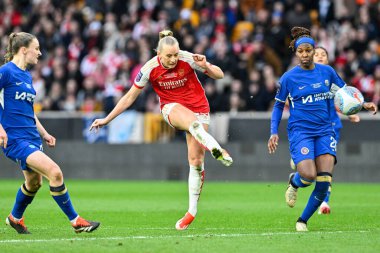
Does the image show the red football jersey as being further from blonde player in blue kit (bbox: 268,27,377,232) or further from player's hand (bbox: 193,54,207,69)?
blonde player in blue kit (bbox: 268,27,377,232)

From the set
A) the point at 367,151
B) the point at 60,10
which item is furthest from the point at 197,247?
the point at 60,10

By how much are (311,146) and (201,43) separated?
1379cm

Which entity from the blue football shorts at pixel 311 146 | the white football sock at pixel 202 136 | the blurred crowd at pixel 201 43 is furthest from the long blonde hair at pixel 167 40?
the blurred crowd at pixel 201 43

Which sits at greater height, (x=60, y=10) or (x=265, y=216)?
(x=60, y=10)

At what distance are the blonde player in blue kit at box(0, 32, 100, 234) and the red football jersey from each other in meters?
1.49

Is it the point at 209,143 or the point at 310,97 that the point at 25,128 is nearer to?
the point at 209,143

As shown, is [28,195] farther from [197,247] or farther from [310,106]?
[310,106]

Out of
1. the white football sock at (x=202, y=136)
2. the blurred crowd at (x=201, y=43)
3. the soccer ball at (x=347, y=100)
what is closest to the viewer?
the white football sock at (x=202, y=136)

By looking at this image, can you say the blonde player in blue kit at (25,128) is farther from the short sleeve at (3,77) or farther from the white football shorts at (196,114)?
the white football shorts at (196,114)

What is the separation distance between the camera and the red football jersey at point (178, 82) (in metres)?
12.4

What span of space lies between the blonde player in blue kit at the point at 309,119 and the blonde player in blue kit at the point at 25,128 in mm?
2617

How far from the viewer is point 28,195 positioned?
11.9m

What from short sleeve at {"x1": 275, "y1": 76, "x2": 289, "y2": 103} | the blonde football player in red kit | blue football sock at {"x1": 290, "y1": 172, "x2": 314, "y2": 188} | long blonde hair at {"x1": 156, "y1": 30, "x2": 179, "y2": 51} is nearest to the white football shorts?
the blonde football player in red kit

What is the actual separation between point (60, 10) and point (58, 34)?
1384 mm
